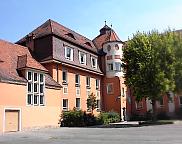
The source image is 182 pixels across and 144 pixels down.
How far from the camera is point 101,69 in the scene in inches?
2050

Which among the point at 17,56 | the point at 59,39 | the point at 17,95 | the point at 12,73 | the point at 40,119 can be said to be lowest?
the point at 40,119

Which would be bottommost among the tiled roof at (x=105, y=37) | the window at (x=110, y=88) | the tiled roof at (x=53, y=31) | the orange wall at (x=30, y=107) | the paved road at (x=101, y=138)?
the paved road at (x=101, y=138)

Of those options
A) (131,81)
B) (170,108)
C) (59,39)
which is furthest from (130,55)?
(170,108)

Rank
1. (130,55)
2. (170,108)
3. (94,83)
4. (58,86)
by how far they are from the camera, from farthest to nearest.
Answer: (170,108) < (94,83) < (130,55) < (58,86)

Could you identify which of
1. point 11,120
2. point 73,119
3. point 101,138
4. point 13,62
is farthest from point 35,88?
point 101,138

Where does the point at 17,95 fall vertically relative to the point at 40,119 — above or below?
above

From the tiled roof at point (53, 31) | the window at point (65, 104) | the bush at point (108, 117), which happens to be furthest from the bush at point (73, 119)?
the tiled roof at point (53, 31)

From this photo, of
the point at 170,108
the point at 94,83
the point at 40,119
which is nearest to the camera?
the point at 40,119

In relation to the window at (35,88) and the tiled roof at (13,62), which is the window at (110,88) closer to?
the tiled roof at (13,62)

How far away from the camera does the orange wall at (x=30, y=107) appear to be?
97.2 feet

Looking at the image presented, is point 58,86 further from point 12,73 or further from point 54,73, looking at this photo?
point 12,73

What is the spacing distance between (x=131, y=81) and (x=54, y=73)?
9.09 meters

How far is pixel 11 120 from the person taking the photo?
99.7ft

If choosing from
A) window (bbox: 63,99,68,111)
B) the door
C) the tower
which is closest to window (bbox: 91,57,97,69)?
the tower
